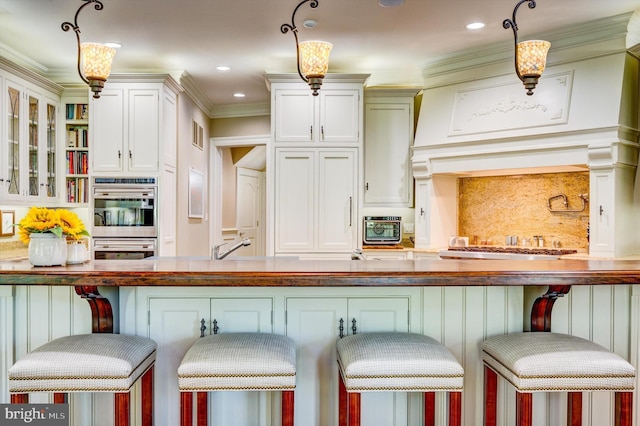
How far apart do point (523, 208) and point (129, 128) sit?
3.90 m

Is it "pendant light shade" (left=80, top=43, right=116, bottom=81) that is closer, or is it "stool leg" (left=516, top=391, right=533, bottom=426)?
"stool leg" (left=516, top=391, right=533, bottom=426)

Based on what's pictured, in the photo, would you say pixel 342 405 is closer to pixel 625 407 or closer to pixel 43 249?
pixel 625 407

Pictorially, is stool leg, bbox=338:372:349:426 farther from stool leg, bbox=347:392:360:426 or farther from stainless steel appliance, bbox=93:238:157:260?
stainless steel appliance, bbox=93:238:157:260

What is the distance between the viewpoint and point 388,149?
505 centimetres

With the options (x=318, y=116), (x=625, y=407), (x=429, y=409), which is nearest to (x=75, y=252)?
(x=429, y=409)

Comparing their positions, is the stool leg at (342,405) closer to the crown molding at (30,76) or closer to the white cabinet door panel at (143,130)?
the white cabinet door panel at (143,130)

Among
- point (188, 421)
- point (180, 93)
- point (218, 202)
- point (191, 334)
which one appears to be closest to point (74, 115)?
point (180, 93)

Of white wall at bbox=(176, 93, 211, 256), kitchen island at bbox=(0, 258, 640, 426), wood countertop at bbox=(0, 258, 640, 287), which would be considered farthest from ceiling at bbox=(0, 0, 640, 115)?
wood countertop at bbox=(0, 258, 640, 287)

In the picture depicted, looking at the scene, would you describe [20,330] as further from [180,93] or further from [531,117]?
[531,117]

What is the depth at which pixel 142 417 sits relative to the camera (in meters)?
2.11

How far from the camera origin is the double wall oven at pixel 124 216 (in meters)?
4.57

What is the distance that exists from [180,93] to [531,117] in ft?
11.6

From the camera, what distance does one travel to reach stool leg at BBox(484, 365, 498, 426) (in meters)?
2.09

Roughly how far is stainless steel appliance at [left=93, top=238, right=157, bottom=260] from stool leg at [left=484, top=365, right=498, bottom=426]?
340 cm
